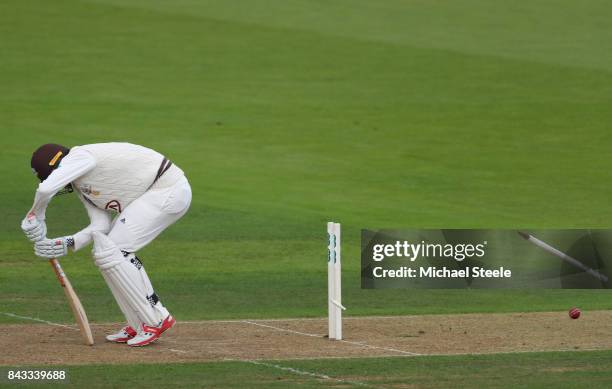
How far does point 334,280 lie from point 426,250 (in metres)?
0.95

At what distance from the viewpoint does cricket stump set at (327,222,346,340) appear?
1384cm

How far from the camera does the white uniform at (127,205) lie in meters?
13.2

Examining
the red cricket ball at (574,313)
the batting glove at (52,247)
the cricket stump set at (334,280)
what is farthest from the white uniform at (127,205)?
the red cricket ball at (574,313)

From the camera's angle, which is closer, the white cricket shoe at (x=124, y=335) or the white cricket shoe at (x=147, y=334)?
the white cricket shoe at (x=147, y=334)

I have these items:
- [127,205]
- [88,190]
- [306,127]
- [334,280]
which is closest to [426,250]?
[334,280]

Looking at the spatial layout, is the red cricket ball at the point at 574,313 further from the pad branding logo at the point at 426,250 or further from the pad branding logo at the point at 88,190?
the pad branding logo at the point at 88,190

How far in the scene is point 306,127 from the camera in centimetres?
3194

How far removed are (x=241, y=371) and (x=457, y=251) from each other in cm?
300

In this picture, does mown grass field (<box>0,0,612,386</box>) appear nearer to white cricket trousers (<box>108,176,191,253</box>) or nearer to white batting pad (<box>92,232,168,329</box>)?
white batting pad (<box>92,232,168,329</box>)

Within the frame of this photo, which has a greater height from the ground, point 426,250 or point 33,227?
point 33,227

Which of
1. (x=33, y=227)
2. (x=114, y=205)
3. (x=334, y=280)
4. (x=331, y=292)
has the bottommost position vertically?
(x=331, y=292)

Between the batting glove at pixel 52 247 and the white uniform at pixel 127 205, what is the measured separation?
12 cm

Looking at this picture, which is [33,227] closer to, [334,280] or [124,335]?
[124,335]

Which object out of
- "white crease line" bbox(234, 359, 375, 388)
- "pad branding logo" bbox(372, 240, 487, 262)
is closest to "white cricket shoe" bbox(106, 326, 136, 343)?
"white crease line" bbox(234, 359, 375, 388)
